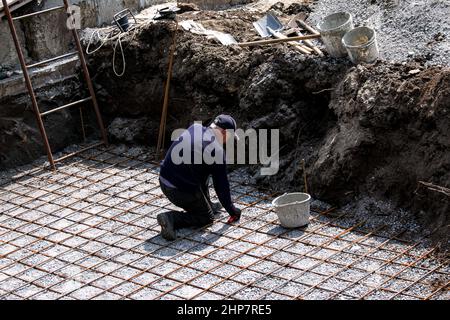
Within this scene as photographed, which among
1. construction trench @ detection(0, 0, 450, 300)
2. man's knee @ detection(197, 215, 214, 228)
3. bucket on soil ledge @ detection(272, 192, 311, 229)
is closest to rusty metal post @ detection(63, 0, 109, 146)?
construction trench @ detection(0, 0, 450, 300)

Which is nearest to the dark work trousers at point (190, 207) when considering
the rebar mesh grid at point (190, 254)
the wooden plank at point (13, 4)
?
the rebar mesh grid at point (190, 254)

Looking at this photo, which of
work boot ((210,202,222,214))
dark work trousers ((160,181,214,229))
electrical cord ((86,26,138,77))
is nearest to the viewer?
dark work trousers ((160,181,214,229))

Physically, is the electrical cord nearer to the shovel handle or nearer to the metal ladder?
the metal ladder

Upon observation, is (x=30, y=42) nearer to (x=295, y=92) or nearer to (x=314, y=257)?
(x=295, y=92)

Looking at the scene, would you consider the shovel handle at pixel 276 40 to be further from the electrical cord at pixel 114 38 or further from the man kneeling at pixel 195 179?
the man kneeling at pixel 195 179


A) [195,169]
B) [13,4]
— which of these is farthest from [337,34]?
[13,4]

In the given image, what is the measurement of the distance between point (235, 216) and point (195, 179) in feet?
1.82

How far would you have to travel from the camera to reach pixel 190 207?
Result: 26.3 feet

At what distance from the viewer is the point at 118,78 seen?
413 inches

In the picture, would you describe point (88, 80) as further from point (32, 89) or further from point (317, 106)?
point (317, 106)

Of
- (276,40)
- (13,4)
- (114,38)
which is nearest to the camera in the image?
(276,40)

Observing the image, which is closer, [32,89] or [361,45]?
[361,45]

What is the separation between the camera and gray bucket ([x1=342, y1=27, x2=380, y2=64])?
848cm

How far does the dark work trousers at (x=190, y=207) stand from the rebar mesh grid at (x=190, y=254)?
106 mm
